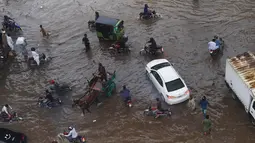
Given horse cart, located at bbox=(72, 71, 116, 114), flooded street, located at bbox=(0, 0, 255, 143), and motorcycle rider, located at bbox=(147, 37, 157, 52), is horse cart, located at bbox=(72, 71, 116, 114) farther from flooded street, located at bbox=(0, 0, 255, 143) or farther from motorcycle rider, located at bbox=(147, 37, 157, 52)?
motorcycle rider, located at bbox=(147, 37, 157, 52)

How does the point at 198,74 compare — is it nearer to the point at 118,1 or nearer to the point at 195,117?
the point at 195,117

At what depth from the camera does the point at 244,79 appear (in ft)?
48.5

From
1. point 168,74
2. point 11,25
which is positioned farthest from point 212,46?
point 11,25

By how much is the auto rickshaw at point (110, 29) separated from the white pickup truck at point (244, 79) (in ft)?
28.0

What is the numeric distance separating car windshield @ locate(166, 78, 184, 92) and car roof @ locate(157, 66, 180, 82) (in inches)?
Answer: 8.3

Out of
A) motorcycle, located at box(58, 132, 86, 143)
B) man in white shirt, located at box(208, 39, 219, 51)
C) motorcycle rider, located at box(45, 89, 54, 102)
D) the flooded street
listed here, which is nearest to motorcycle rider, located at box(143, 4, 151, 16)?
the flooded street

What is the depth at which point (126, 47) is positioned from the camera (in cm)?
2119

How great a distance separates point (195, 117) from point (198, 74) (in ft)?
11.5

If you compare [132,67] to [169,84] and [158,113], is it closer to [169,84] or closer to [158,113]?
[169,84]

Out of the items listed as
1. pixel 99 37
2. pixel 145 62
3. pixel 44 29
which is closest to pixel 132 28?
pixel 99 37

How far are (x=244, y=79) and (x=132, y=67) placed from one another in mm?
7464

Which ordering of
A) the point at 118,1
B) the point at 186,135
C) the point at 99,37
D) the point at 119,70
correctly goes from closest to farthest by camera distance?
the point at 186,135, the point at 119,70, the point at 99,37, the point at 118,1

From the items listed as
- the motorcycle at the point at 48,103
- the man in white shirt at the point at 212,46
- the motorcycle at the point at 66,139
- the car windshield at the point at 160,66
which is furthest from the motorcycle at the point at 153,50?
the motorcycle at the point at 66,139

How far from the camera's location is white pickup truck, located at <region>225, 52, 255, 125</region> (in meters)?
14.5
